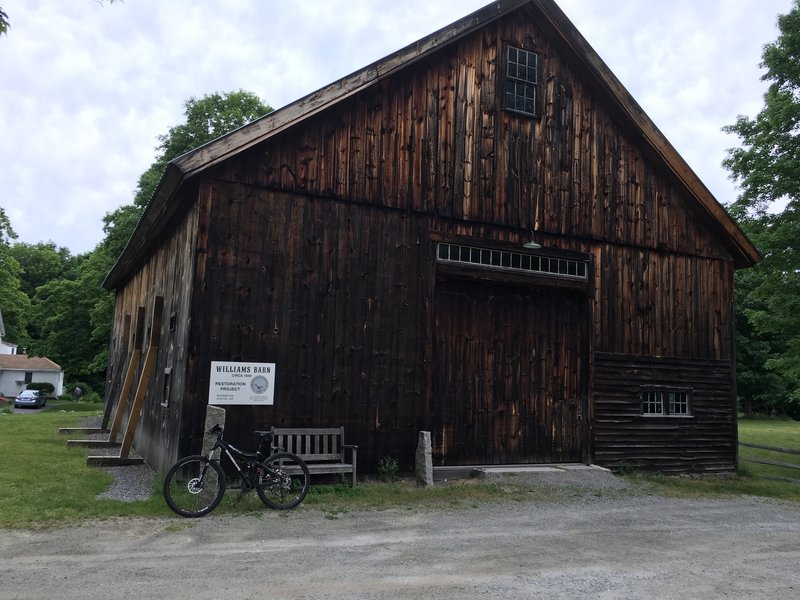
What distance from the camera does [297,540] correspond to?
22.3 feet

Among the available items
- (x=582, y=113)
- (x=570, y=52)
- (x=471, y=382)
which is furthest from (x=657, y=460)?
(x=570, y=52)

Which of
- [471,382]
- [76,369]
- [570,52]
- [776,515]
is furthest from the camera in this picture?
[76,369]

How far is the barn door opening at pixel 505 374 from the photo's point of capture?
11.4 metres

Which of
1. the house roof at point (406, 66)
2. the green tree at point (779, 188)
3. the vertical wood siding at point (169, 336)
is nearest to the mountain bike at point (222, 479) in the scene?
the vertical wood siding at point (169, 336)

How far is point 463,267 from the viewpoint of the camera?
11.5 metres

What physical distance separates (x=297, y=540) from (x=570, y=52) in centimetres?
1060

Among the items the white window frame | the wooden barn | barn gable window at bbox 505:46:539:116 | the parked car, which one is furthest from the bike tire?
the parked car

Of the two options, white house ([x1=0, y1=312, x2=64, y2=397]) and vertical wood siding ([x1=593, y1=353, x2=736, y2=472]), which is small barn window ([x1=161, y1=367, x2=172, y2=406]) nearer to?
vertical wood siding ([x1=593, y1=353, x2=736, y2=472])

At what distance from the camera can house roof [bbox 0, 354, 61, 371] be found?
5922 centimetres

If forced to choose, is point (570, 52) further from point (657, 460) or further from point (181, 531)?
point (181, 531)

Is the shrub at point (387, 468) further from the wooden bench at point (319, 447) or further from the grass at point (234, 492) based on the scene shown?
the wooden bench at point (319, 447)

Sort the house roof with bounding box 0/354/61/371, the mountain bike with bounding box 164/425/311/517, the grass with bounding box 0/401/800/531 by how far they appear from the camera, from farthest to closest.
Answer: the house roof with bounding box 0/354/61/371
the mountain bike with bounding box 164/425/311/517
the grass with bounding box 0/401/800/531

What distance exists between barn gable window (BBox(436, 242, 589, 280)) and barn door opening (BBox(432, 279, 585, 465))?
0.37 metres

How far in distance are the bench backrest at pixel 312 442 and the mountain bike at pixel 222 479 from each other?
0.65 meters
